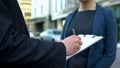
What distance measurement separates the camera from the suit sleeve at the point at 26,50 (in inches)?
58.2

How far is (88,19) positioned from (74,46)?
1.35m

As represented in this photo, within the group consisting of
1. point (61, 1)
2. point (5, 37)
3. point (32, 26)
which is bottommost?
point (32, 26)

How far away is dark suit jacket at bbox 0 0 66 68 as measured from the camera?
4.87ft

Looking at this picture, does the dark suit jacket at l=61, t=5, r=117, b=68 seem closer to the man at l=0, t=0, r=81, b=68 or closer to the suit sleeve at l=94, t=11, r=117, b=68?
the suit sleeve at l=94, t=11, r=117, b=68

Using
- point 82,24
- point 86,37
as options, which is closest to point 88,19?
point 82,24

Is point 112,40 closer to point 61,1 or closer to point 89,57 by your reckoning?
point 89,57

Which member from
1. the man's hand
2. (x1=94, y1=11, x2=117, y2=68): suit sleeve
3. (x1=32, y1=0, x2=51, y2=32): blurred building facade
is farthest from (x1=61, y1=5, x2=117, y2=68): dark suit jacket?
(x1=32, y1=0, x2=51, y2=32): blurred building facade

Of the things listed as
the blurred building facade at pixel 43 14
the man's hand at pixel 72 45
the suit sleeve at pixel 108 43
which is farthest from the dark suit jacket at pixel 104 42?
the blurred building facade at pixel 43 14

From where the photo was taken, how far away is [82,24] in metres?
3.04

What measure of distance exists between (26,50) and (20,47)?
32 millimetres

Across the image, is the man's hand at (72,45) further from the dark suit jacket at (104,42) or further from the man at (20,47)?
the dark suit jacket at (104,42)

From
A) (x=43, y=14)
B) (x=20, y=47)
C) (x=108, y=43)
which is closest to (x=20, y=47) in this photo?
(x=20, y=47)

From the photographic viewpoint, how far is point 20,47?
1514mm

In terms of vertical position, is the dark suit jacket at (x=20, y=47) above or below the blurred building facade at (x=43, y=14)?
above
